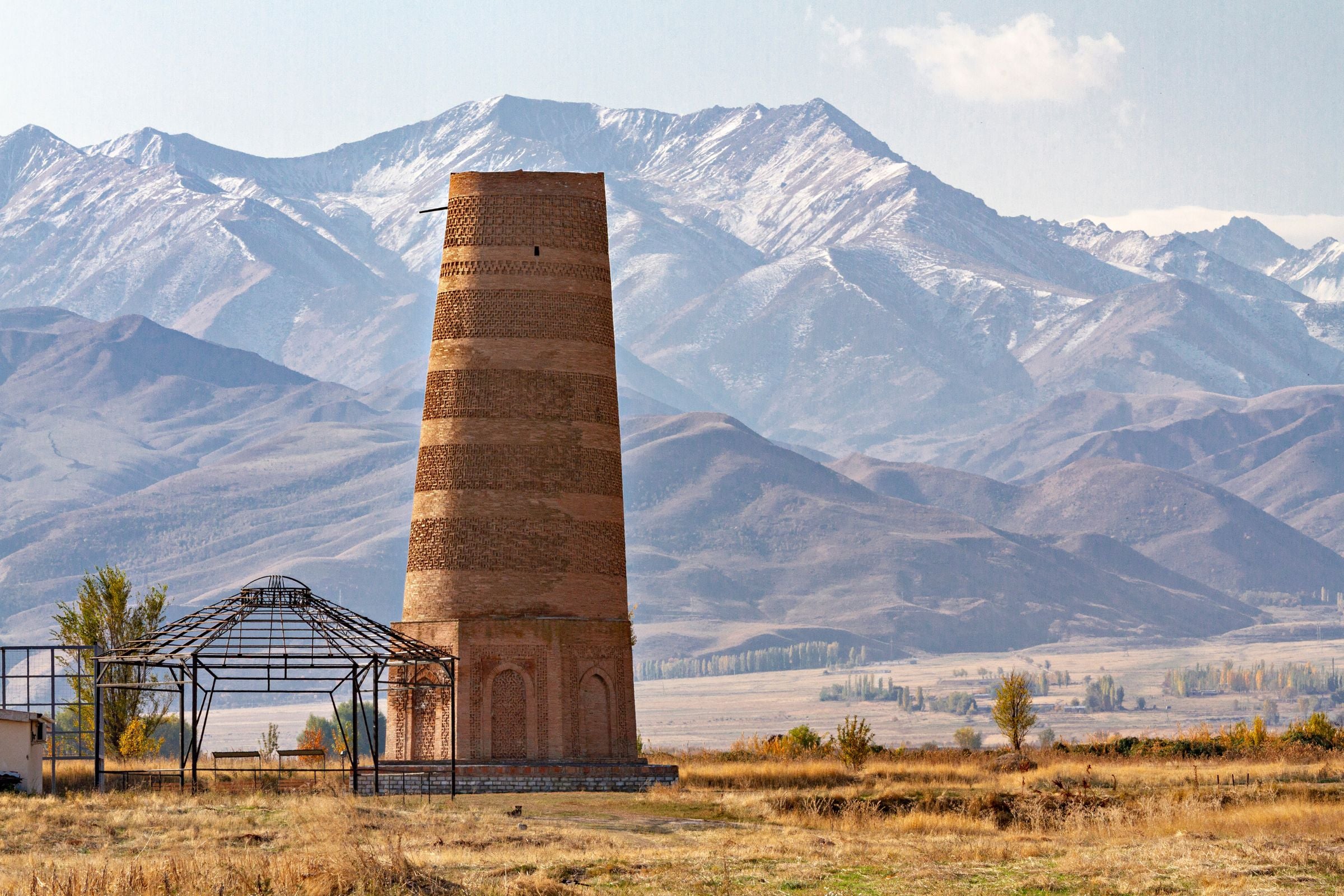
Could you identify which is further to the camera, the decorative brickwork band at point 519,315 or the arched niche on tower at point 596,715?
the decorative brickwork band at point 519,315

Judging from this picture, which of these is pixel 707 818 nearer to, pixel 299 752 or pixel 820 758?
pixel 299 752

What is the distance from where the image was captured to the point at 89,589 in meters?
52.0

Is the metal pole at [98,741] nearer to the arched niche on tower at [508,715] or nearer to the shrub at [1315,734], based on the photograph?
the arched niche on tower at [508,715]

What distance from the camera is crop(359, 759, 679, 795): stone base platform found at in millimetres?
43031

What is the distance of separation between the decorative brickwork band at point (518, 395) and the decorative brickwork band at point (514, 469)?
77 cm

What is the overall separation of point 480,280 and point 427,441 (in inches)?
156

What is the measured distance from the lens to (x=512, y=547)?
45406 mm

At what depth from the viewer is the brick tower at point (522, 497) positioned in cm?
4509

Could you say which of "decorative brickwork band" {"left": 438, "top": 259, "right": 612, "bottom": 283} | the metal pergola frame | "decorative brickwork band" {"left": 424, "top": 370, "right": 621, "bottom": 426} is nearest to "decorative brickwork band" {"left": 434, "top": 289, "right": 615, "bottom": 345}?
"decorative brickwork band" {"left": 438, "top": 259, "right": 612, "bottom": 283}

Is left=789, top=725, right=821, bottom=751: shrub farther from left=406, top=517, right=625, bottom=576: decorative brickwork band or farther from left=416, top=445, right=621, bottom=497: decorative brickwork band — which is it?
left=416, top=445, right=621, bottom=497: decorative brickwork band

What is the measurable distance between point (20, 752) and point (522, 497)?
12862mm

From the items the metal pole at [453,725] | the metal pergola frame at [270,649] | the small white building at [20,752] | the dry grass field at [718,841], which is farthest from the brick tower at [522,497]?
the small white building at [20,752]

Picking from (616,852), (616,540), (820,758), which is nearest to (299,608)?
(616,540)

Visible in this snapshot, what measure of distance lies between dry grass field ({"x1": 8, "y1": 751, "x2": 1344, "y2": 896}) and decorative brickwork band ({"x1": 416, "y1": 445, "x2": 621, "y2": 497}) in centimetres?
755
